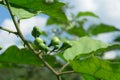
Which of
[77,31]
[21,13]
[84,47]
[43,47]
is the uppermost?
[21,13]

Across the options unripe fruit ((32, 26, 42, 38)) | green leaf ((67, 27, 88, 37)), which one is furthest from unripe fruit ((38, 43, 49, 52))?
green leaf ((67, 27, 88, 37))

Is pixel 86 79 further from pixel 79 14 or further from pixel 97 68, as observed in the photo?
pixel 79 14

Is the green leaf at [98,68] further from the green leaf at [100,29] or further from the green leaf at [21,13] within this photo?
the green leaf at [100,29]

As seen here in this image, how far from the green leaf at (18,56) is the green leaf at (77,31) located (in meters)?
2.88

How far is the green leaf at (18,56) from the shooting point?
224 cm

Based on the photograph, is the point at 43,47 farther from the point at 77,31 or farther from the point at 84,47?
the point at 77,31

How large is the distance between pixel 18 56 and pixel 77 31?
3.14 meters

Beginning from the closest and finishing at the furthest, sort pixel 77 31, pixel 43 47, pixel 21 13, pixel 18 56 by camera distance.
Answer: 1. pixel 43 47
2. pixel 21 13
3. pixel 18 56
4. pixel 77 31

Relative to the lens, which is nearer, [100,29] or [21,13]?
[21,13]

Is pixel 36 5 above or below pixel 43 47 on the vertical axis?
above

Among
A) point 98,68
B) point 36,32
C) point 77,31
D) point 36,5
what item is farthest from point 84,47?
point 77,31

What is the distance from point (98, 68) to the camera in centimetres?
185

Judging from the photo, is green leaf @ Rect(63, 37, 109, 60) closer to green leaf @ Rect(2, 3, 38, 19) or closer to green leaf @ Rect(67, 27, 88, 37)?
green leaf @ Rect(2, 3, 38, 19)

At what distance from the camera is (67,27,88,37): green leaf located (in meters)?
Result: 5.25
